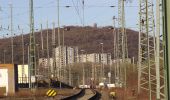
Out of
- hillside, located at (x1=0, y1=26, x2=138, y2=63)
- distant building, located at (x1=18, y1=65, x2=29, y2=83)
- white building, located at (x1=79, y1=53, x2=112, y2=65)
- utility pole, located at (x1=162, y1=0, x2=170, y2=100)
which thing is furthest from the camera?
white building, located at (x1=79, y1=53, x2=112, y2=65)

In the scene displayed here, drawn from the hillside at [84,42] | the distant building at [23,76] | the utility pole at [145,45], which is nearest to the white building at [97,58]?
the hillside at [84,42]

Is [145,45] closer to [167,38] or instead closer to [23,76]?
[167,38]

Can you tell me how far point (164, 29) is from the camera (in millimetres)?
2777

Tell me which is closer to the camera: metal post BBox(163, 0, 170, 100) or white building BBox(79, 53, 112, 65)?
metal post BBox(163, 0, 170, 100)

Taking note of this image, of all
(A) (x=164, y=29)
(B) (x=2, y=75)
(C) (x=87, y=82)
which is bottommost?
(C) (x=87, y=82)

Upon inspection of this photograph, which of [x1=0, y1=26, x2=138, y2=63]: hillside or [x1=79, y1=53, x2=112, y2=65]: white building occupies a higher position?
[x1=0, y1=26, x2=138, y2=63]: hillside

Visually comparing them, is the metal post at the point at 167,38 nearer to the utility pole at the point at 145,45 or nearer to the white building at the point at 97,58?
the utility pole at the point at 145,45

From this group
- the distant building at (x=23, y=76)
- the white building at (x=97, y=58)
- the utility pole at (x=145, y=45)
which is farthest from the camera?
Result: the white building at (x=97, y=58)

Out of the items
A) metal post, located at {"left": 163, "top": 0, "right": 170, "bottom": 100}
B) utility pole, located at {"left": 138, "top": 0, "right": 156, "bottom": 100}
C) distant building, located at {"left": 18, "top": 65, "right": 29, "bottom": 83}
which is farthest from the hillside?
metal post, located at {"left": 163, "top": 0, "right": 170, "bottom": 100}

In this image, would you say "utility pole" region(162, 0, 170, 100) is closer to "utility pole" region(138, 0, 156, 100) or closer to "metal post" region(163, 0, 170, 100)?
"metal post" region(163, 0, 170, 100)

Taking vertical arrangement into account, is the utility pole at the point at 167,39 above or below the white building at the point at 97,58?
above

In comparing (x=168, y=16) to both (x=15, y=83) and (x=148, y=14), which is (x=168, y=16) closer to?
(x=148, y=14)

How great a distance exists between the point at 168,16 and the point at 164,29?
10 cm

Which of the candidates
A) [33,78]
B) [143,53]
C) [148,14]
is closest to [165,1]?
[148,14]
